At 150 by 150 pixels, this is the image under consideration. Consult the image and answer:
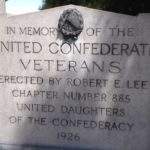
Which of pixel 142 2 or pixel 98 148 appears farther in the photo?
pixel 142 2

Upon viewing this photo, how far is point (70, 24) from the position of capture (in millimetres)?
4703

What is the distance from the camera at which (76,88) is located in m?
4.80

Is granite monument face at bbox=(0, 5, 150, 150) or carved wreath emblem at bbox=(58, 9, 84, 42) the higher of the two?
carved wreath emblem at bbox=(58, 9, 84, 42)

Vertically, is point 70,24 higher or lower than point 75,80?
higher

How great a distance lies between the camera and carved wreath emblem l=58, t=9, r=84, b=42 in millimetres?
4664

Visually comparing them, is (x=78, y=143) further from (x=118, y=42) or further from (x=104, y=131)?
(x=118, y=42)

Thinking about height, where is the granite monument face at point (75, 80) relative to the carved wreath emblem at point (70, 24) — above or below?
below

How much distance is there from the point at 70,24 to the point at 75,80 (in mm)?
602

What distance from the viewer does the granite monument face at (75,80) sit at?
15.2 ft

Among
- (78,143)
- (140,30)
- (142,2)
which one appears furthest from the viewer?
(142,2)

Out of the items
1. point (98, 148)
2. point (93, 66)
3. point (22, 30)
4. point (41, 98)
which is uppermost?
point (22, 30)

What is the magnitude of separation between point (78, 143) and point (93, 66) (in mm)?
871

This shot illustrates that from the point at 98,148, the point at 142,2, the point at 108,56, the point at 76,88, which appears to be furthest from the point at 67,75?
the point at 142,2

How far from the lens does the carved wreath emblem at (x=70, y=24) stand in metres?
4.66
